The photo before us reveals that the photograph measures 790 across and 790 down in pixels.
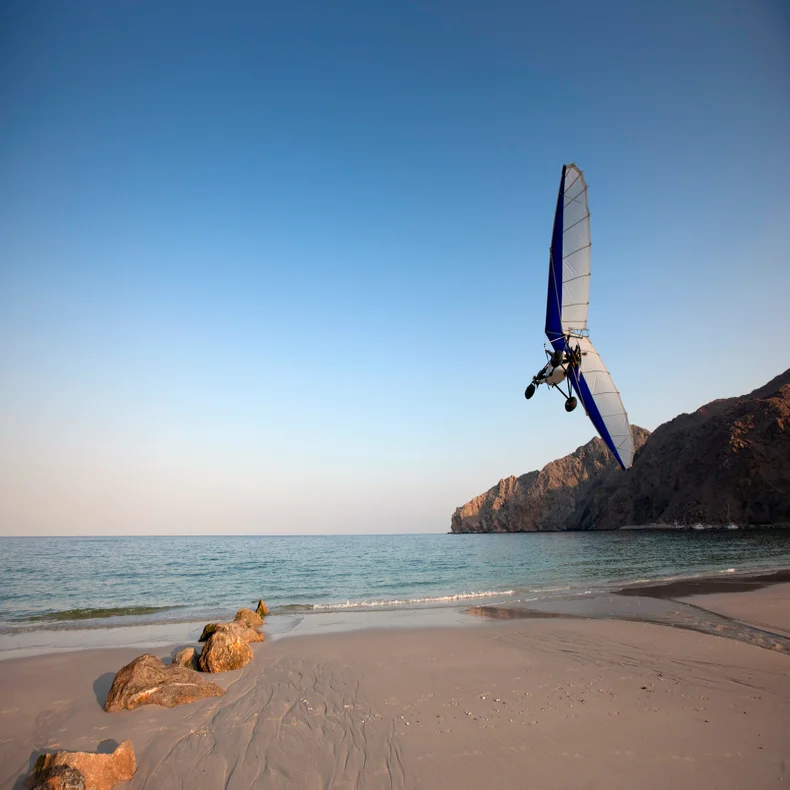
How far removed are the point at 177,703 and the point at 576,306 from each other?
38.9ft

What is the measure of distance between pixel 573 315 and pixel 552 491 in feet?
516

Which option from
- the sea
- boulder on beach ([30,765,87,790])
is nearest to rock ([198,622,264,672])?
the sea

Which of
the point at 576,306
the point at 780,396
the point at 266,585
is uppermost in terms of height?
the point at 780,396

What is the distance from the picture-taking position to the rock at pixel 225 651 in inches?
356

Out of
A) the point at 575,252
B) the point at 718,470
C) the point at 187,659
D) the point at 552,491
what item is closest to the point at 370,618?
the point at 187,659

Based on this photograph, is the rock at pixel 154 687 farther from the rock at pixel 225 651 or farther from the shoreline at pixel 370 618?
the shoreline at pixel 370 618

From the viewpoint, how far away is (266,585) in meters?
26.5

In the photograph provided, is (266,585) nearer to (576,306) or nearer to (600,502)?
(576,306)

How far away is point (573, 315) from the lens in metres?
11.5

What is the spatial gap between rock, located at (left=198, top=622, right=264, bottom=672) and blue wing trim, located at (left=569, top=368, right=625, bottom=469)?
33.3 ft

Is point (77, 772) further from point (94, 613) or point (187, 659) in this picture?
point (94, 613)

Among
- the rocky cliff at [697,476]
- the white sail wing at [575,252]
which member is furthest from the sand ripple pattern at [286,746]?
the rocky cliff at [697,476]

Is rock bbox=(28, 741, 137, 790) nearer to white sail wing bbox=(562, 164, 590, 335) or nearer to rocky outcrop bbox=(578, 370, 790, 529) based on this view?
white sail wing bbox=(562, 164, 590, 335)

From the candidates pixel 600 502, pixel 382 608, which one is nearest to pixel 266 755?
pixel 382 608
